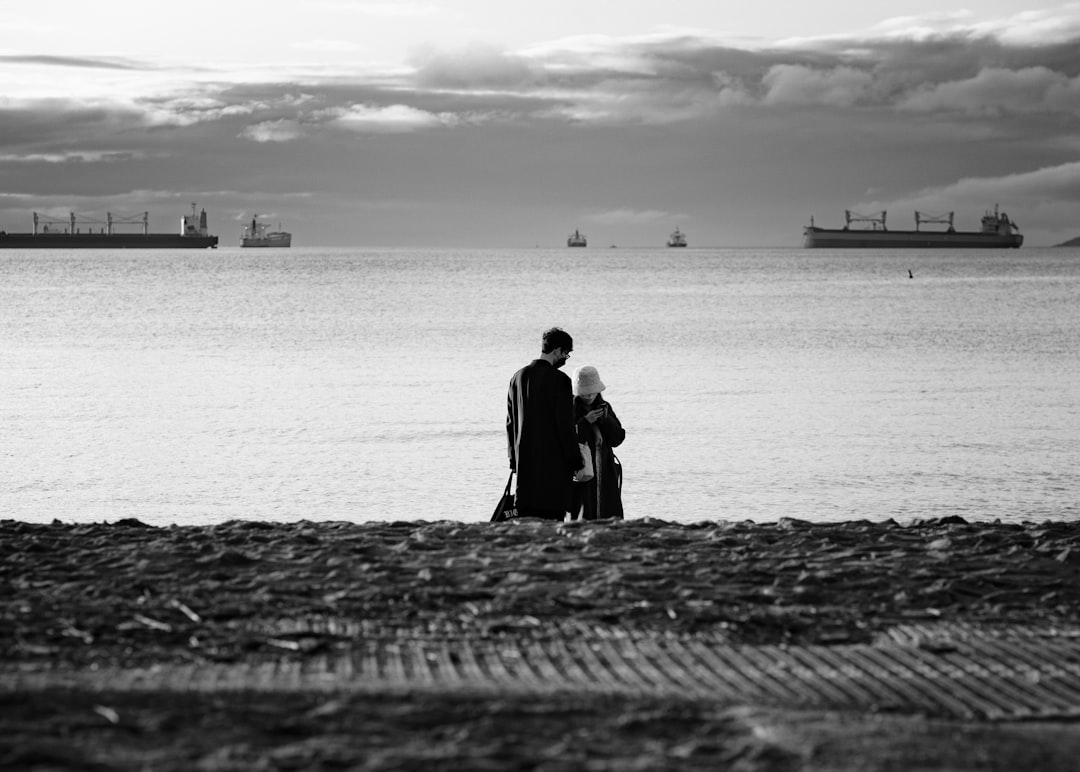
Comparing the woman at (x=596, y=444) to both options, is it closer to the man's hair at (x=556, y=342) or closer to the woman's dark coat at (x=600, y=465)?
the woman's dark coat at (x=600, y=465)

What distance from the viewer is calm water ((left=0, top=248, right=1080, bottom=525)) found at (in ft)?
45.8

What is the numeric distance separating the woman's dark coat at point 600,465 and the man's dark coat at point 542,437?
190 millimetres

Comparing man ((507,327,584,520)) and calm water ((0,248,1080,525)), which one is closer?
man ((507,327,584,520))

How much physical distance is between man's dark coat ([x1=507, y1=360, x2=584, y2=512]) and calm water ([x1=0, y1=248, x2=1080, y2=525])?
4.37 meters

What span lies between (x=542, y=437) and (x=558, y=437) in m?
0.09

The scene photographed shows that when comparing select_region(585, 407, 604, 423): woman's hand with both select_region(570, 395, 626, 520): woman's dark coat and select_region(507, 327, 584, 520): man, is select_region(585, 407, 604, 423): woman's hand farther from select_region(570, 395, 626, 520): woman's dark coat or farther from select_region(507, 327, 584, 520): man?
select_region(507, 327, 584, 520): man

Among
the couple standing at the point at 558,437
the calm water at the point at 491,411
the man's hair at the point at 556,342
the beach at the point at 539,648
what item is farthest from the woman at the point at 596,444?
the calm water at the point at 491,411

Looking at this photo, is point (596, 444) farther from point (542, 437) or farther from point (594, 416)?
point (542, 437)

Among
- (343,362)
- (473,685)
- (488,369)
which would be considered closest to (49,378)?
(343,362)

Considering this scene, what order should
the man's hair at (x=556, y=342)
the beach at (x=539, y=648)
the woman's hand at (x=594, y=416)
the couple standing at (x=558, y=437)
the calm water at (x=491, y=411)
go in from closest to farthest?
the beach at (x=539, y=648) → the man's hair at (x=556, y=342) → the couple standing at (x=558, y=437) → the woman's hand at (x=594, y=416) → the calm water at (x=491, y=411)

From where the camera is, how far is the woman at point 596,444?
8.76m

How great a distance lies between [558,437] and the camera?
8.37 m

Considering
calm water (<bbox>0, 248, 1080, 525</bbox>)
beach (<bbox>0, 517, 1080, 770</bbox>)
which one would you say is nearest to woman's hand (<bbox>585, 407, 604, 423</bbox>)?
beach (<bbox>0, 517, 1080, 770</bbox>)

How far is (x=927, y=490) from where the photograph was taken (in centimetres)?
1423
